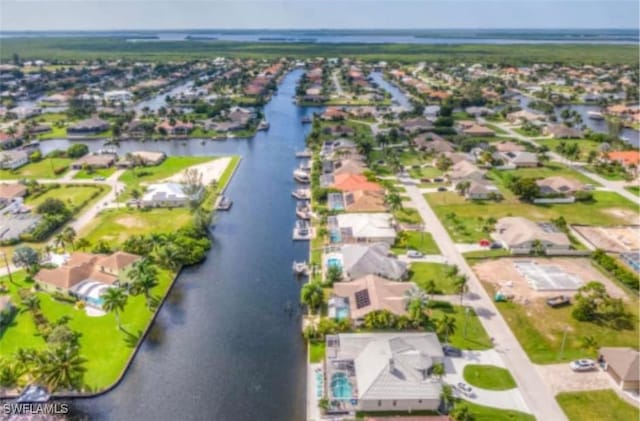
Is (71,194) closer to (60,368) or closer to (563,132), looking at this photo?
(60,368)

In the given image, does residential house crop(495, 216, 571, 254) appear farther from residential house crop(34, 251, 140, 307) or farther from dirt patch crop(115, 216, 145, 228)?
dirt patch crop(115, 216, 145, 228)

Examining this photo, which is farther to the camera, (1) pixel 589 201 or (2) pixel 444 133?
(2) pixel 444 133

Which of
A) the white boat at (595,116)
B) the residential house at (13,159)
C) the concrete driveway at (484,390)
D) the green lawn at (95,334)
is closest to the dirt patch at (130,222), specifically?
the green lawn at (95,334)

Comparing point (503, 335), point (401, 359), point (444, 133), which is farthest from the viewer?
point (444, 133)

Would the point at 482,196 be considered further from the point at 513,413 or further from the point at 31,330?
the point at 31,330

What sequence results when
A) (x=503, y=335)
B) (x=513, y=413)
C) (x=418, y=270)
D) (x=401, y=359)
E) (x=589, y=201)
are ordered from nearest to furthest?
(x=513, y=413), (x=401, y=359), (x=503, y=335), (x=418, y=270), (x=589, y=201)

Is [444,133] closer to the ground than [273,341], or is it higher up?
higher up

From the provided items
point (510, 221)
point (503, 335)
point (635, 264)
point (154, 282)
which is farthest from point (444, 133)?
point (154, 282)

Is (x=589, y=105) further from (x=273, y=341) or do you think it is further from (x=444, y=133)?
(x=273, y=341)
